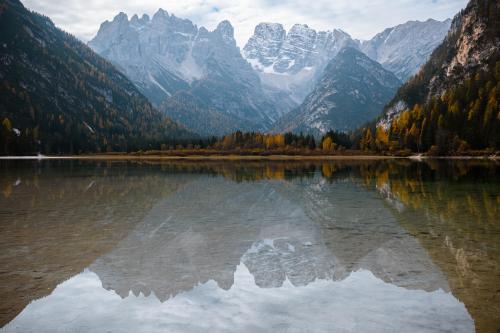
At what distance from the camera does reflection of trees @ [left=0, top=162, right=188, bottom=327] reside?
Result: 1717 cm

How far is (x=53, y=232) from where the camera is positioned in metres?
26.7

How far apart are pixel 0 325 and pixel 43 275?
→ 5105 mm

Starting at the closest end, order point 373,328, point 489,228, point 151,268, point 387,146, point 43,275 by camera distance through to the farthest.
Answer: point 373,328
point 43,275
point 151,268
point 489,228
point 387,146

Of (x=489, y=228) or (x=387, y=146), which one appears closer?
(x=489, y=228)

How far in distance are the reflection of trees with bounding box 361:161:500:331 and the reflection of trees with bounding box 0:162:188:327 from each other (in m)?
15.0

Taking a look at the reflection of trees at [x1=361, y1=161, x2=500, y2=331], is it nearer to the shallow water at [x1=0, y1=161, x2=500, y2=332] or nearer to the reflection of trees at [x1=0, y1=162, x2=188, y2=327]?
the shallow water at [x1=0, y1=161, x2=500, y2=332]

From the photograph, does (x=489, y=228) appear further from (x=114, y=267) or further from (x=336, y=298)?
(x=114, y=267)

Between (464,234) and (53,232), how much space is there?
23.8 m

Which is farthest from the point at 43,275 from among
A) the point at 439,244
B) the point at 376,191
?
the point at 376,191

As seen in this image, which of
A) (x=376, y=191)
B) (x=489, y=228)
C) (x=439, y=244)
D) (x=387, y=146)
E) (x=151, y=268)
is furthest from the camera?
(x=387, y=146)

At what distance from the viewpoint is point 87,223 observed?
29.9 m

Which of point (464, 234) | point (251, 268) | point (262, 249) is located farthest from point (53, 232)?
point (464, 234)

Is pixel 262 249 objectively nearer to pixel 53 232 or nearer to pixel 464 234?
pixel 464 234

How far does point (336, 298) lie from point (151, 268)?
8.12 m
